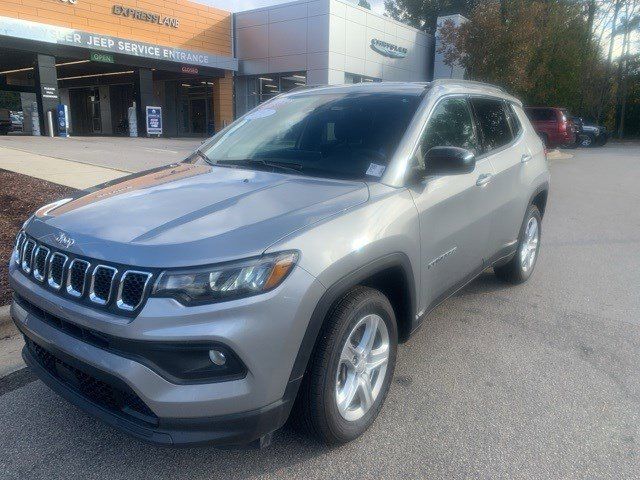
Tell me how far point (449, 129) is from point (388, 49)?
104 feet

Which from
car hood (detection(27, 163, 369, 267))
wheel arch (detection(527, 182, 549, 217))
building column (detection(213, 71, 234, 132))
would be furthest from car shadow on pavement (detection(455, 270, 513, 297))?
building column (detection(213, 71, 234, 132))

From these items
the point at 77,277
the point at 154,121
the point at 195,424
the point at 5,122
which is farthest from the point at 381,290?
the point at 5,122

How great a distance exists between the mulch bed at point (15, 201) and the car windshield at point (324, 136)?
2299mm

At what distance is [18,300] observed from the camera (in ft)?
8.43

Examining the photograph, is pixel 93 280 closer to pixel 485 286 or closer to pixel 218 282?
pixel 218 282

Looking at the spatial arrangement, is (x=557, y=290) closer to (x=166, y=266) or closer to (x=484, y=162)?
(x=484, y=162)

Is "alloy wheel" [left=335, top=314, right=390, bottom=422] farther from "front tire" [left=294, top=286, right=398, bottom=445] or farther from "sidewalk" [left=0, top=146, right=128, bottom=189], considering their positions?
A: "sidewalk" [left=0, top=146, right=128, bottom=189]

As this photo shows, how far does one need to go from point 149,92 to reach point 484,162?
27563mm

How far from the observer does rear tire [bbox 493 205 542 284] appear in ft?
15.6

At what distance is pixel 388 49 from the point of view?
A: 32.8 m

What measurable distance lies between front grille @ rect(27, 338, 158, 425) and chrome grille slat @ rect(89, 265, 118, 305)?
0.30m

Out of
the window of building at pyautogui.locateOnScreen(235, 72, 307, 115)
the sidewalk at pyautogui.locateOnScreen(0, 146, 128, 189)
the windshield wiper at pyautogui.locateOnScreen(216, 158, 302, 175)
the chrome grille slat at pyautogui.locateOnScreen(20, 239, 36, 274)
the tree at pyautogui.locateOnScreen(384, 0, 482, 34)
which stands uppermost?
the tree at pyautogui.locateOnScreen(384, 0, 482, 34)

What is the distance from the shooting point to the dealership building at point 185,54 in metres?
23.8

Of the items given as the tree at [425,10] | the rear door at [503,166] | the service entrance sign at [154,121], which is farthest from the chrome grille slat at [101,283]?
the tree at [425,10]
